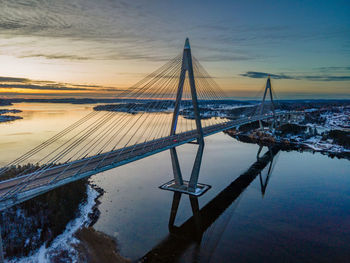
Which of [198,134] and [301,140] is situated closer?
[198,134]

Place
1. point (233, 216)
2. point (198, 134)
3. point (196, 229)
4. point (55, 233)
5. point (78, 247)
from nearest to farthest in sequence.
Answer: point (78, 247)
point (55, 233)
point (196, 229)
point (233, 216)
point (198, 134)

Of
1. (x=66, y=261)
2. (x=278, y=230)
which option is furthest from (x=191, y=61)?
(x=66, y=261)

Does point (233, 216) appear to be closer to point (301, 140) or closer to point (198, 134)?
point (198, 134)

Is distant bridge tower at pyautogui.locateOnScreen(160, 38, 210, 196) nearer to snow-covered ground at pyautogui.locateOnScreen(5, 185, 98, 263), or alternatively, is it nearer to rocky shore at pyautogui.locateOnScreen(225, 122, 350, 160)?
snow-covered ground at pyautogui.locateOnScreen(5, 185, 98, 263)

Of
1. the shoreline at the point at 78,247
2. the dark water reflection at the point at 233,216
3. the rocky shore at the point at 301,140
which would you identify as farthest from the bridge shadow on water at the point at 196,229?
the rocky shore at the point at 301,140

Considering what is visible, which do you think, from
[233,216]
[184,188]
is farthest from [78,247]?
[233,216]

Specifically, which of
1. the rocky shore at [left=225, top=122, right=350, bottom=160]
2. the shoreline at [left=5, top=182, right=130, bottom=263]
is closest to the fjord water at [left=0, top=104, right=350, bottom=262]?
the shoreline at [left=5, top=182, right=130, bottom=263]
